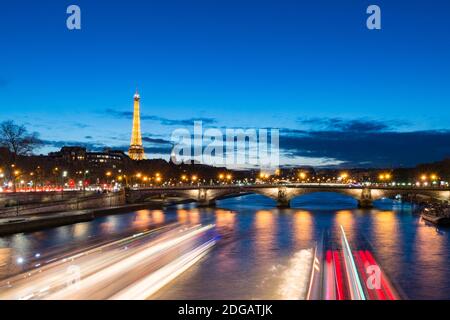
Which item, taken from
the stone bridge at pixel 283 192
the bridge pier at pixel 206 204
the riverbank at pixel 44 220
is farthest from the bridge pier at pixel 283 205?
the riverbank at pixel 44 220

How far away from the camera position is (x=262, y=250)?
112 feet

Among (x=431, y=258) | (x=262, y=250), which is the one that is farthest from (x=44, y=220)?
(x=431, y=258)

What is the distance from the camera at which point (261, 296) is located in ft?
66.7

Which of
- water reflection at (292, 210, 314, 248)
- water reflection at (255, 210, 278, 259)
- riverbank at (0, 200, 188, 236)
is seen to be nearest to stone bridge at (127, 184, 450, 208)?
riverbank at (0, 200, 188, 236)

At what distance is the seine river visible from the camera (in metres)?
22.2

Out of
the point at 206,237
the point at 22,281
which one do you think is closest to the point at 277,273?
the point at 22,281

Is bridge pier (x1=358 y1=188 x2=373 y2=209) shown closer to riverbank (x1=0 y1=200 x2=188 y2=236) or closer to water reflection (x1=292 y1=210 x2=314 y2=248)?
water reflection (x1=292 y1=210 x2=314 y2=248)

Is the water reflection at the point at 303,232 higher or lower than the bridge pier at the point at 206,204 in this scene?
lower

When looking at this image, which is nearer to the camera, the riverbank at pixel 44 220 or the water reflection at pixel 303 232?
the water reflection at pixel 303 232

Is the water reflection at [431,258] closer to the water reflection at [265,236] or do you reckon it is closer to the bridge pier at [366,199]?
the water reflection at [265,236]

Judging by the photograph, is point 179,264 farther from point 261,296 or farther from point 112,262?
point 261,296

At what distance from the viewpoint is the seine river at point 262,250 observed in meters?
22.2
